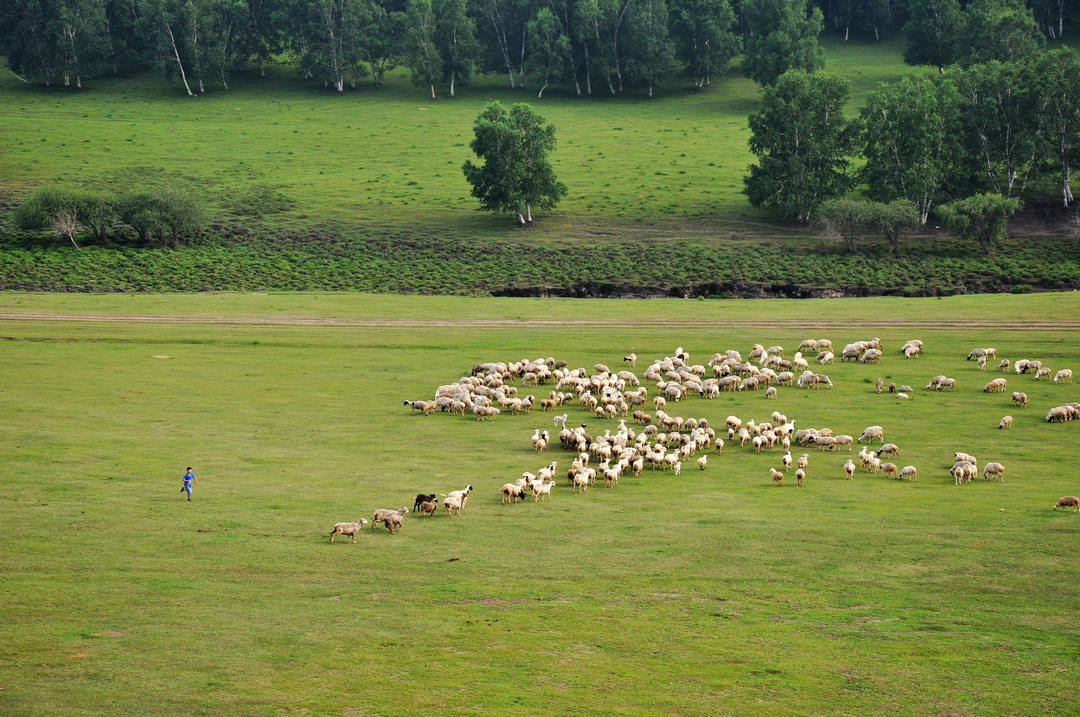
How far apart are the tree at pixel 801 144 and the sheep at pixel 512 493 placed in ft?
278

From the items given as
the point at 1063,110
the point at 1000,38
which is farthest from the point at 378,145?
the point at 1000,38

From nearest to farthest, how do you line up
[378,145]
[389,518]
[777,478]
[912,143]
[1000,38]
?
[389,518], [777,478], [912,143], [1000,38], [378,145]

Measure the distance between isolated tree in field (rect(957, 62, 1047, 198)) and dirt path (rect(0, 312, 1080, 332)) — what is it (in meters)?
49.0

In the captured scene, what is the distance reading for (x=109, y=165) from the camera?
129m

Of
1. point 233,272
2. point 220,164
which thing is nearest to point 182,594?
point 233,272

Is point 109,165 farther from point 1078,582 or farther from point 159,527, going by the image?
point 1078,582

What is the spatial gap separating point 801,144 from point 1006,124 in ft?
67.1

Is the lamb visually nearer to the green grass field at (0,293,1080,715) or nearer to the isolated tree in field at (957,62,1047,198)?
the green grass field at (0,293,1080,715)

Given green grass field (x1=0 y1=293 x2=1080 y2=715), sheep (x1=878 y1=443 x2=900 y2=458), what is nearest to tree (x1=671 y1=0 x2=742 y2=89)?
green grass field (x1=0 y1=293 x2=1080 y2=715)

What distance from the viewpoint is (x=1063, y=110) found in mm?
107000

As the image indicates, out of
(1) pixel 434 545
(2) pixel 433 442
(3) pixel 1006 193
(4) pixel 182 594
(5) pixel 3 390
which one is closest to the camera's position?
(4) pixel 182 594

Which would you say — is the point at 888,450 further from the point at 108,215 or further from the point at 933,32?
the point at 933,32

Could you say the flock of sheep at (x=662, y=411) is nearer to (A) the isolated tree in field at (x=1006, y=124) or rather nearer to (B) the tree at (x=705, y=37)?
(A) the isolated tree in field at (x=1006, y=124)

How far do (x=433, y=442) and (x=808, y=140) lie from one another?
82798 millimetres
